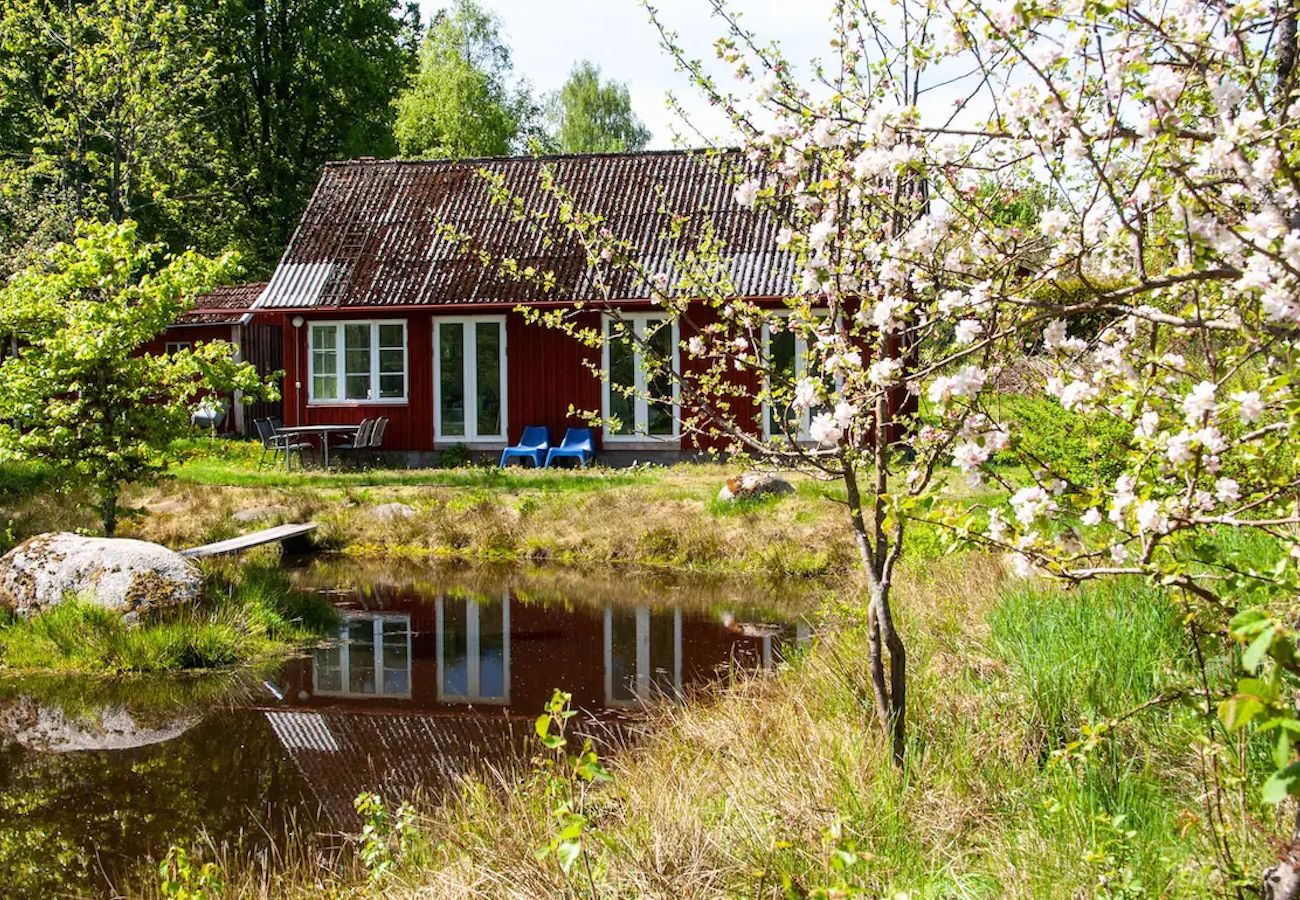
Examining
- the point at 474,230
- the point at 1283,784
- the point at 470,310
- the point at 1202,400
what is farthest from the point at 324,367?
the point at 1283,784

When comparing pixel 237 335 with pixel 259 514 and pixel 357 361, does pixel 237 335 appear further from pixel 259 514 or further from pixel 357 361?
pixel 259 514

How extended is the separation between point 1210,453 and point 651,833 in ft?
7.65

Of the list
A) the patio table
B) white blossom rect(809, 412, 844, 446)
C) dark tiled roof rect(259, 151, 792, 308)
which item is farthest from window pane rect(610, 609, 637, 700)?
the patio table

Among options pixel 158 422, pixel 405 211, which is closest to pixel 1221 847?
pixel 158 422

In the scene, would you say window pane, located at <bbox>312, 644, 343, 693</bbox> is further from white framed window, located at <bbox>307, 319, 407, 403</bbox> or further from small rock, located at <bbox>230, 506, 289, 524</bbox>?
white framed window, located at <bbox>307, 319, 407, 403</bbox>

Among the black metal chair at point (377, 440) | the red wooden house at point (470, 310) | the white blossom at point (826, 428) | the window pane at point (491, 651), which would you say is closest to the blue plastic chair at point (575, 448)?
the red wooden house at point (470, 310)

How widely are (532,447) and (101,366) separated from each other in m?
9.30

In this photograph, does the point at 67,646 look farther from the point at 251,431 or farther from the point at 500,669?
the point at 251,431

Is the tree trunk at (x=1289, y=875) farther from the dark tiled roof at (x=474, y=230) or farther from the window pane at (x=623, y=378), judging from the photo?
the window pane at (x=623, y=378)

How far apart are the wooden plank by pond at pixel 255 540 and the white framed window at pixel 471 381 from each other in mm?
5874

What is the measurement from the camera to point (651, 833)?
178 inches

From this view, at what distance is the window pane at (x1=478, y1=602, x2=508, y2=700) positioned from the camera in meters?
8.88

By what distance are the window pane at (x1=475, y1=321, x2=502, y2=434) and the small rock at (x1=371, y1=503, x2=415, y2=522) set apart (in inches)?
208

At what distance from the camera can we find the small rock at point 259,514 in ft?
48.5
